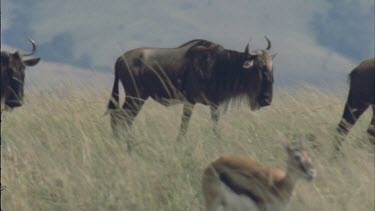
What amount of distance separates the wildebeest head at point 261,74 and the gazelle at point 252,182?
6.69 meters

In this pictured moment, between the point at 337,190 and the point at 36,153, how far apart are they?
9.86 ft

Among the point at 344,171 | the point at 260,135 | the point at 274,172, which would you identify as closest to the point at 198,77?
the point at 260,135

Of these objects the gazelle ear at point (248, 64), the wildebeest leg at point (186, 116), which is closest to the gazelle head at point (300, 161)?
the wildebeest leg at point (186, 116)

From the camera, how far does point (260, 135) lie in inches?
320

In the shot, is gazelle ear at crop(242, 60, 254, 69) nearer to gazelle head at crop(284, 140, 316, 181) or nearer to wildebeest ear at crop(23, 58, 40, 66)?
wildebeest ear at crop(23, 58, 40, 66)

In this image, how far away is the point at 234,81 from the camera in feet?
41.9

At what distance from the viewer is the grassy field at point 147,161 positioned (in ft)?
20.4

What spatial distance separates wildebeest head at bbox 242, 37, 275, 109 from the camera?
12.3m

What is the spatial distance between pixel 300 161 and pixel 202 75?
24.6ft

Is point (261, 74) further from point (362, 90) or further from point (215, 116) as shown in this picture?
point (215, 116)

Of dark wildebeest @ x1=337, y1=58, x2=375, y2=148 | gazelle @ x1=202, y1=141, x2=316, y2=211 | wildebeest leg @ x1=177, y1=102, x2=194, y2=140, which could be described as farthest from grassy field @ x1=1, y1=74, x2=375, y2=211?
dark wildebeest @ x1=337, y1=58, x2=375, y2=148

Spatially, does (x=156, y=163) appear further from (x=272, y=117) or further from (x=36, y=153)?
(x=272, y=117)

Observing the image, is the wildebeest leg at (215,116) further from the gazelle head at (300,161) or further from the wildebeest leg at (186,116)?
the gazelle head at (300,161)

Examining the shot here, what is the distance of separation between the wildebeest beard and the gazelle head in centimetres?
722
